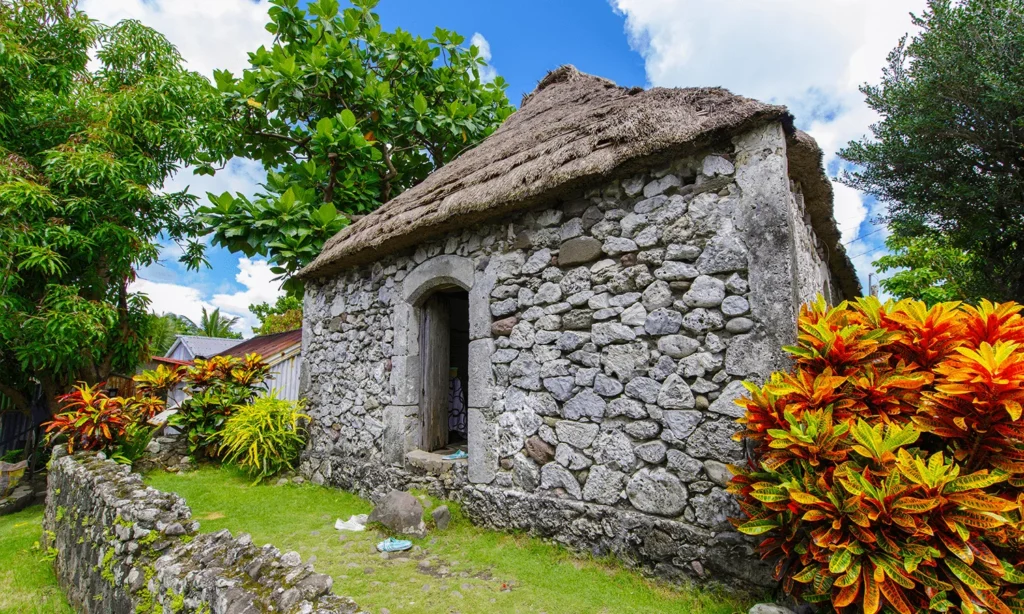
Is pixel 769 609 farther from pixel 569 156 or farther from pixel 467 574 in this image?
pixel 569 156

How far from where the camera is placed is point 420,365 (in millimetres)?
Answer: 5211

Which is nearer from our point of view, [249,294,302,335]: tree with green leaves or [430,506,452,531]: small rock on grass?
[430,506,452,531]: small rock on grass

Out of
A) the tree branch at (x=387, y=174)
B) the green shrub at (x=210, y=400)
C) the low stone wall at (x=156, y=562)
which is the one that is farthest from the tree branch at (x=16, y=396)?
the tree branch at (x=387, y=174)

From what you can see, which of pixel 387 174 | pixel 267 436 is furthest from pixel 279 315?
pixel 267 436

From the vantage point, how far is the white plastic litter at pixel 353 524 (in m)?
4.39

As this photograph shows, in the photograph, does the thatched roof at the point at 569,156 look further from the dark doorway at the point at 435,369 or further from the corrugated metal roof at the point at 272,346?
the corrugated metal roof at the point at 272,346

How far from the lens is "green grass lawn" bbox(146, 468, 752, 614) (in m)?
2.93

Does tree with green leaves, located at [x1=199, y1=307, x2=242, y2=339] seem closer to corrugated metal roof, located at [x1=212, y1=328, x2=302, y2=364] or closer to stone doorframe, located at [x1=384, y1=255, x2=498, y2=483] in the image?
corrugated metal roof, located at [x1=212, y1=328, x2=302, y2=364]

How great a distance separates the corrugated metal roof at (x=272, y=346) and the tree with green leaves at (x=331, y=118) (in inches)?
97.6

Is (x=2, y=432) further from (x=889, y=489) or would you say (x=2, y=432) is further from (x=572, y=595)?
(x=889, y=489)

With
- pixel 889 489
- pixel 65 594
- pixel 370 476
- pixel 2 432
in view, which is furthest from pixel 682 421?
pixel 2 432

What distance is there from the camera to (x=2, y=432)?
8.77m

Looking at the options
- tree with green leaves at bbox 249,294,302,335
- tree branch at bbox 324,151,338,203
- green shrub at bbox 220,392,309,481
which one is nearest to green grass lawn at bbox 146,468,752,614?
green shrub at bbox 220,392,309,481

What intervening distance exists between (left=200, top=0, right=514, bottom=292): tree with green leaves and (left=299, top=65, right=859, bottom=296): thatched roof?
90.6 inches
